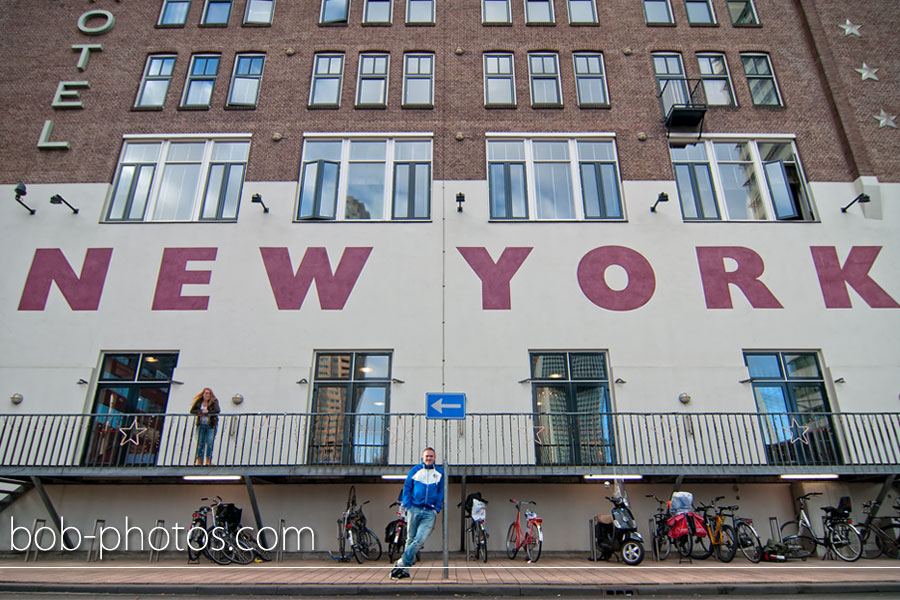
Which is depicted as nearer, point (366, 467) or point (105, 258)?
point (366, 467)

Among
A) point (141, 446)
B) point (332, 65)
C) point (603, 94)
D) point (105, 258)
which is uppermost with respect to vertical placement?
point (332, 65)

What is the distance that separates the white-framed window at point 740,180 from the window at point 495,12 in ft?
23.2

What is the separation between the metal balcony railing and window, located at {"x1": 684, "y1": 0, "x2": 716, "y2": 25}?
1317cm

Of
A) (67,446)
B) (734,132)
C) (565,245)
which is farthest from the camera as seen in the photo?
(734,132)

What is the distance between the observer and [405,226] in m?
15.8

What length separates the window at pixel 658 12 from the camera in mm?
18922

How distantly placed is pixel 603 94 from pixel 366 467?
13.2m

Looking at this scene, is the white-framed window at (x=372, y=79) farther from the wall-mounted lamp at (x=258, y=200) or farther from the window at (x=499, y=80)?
the wall-mounted lamp at (x=258, y=200)

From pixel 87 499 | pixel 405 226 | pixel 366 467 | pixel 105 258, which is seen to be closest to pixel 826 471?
pixel 366 467

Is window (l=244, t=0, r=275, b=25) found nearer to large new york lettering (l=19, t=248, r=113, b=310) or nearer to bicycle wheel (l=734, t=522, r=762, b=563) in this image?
large new york lettering (l=19, t=248, r=113, b=310)

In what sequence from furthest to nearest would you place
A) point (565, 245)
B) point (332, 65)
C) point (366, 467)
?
point (332, 65)
point (565, 245)
point (366, 467)

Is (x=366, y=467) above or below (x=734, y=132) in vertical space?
below

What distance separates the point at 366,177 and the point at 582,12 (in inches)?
374

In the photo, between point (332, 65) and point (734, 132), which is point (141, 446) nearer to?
point (332, 65)
